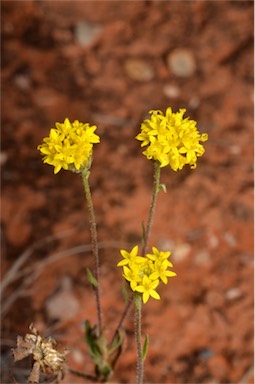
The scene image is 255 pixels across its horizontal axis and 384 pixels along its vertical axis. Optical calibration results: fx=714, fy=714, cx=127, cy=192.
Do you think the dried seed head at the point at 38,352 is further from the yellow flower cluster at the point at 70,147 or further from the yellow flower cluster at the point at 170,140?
the yellow flower cluster at the point at 170,140

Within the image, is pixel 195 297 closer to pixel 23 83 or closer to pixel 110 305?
pixel 110 305

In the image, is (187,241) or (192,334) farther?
(187,241)

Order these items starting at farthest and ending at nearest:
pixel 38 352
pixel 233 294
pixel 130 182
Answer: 1. pixel 130 182
2. pixel 233 294
3. pixel 38 352

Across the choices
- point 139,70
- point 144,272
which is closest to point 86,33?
point 139,70

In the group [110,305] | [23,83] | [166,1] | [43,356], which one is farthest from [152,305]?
[166,1]

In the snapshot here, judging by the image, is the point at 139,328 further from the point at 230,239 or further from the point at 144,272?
the point at 230,239

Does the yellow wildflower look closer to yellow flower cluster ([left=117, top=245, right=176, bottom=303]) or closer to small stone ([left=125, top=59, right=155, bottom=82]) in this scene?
yellow flower cluster ([left=117, top=245, right=176, bottom=303])

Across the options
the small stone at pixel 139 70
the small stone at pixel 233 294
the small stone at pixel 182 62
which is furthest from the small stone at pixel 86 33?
the small stone at pixel 233 294
